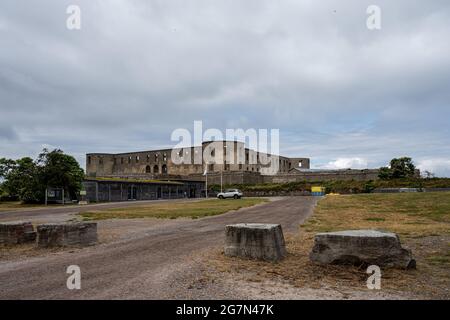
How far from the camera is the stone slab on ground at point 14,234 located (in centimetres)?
1013

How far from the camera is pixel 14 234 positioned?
33.6 ft

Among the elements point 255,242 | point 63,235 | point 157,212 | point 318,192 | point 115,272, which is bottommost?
point 318,192

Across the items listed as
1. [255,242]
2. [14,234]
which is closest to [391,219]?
[255,242]

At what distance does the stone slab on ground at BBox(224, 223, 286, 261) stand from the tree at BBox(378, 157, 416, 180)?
72084mm

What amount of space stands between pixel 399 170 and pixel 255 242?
73238 mm

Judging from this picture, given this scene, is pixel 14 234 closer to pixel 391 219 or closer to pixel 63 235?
pixel 63 235

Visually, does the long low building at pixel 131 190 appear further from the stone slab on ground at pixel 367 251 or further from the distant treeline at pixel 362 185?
the stone slab on ground at pixel 367 251

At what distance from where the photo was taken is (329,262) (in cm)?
664

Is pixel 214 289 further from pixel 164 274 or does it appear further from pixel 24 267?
pixel 24 267

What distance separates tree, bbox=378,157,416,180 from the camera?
235 feet

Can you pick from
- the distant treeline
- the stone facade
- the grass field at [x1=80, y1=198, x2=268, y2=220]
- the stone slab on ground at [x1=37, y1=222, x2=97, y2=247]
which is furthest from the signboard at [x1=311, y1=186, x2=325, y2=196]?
the stone slab on ground at [x1=37, y1=222, x2=97, y2=247]

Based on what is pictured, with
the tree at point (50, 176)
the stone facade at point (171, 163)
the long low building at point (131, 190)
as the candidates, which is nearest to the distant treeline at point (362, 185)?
the long low building at point (131, 190)

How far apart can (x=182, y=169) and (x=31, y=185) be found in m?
54.8

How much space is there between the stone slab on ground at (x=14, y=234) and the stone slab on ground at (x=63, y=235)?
1.08 meters
